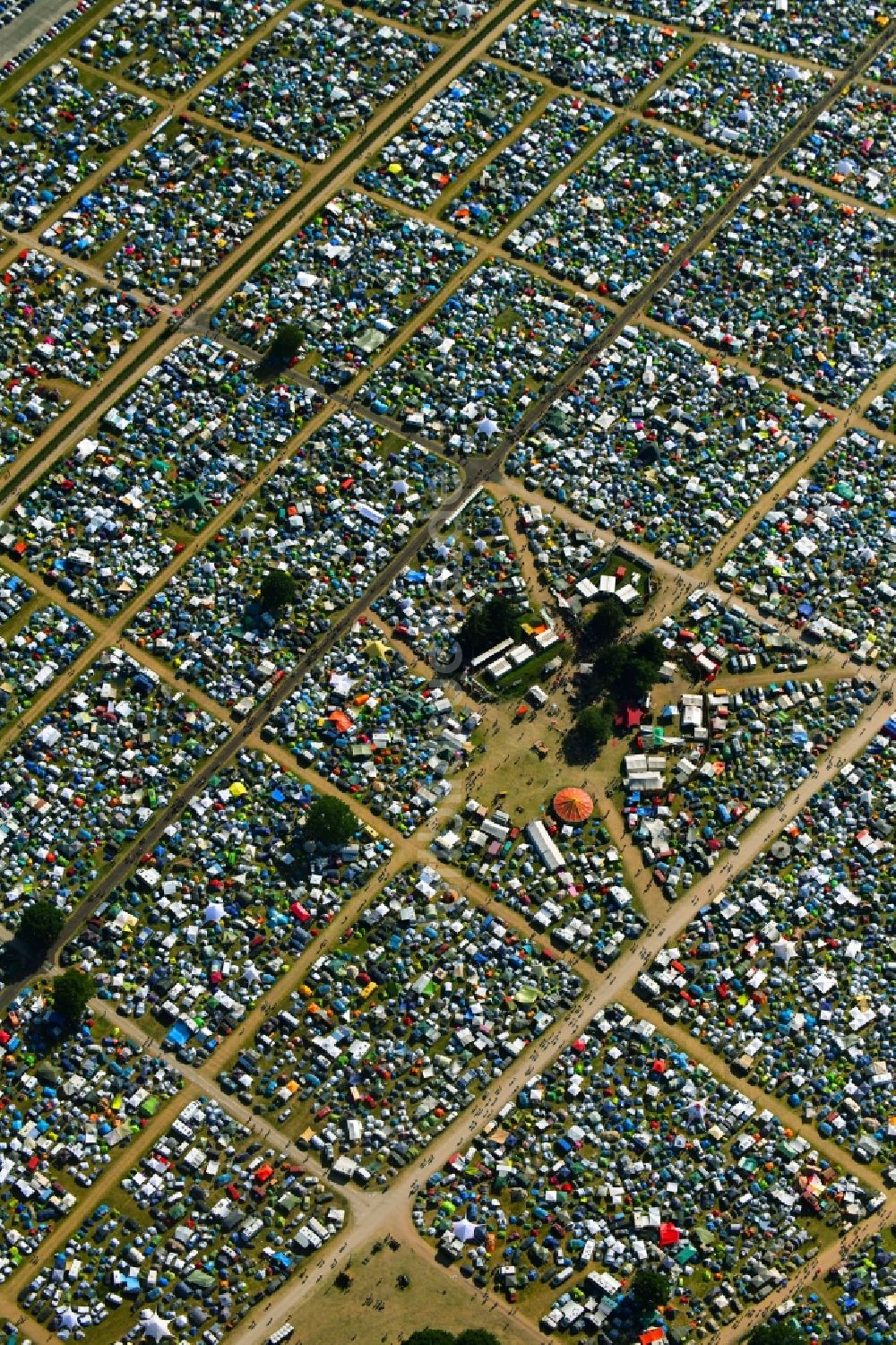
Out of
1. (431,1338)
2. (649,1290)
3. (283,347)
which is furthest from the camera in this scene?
(283,347)

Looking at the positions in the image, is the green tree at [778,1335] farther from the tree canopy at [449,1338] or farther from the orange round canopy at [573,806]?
the orange round canopy at [573,806]

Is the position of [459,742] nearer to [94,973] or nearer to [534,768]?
[534,768]

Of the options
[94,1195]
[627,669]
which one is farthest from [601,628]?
[94,1195]

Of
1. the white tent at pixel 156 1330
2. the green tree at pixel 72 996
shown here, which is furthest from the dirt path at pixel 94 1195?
the white tent at pixel 156 1330

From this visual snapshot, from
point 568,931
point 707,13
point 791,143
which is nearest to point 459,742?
point 568,931

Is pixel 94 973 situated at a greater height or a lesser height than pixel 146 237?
lesser

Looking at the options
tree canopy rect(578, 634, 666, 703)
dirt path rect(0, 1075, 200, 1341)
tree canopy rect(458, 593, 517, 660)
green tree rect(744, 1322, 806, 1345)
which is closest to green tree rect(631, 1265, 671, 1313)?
green tree rect(744, 1322, 806, 1345)

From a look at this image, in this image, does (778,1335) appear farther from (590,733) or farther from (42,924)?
(42,924)
